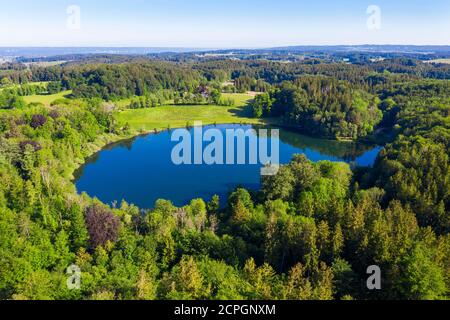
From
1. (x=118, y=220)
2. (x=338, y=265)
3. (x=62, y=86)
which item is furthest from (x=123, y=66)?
(x=338, y=265)

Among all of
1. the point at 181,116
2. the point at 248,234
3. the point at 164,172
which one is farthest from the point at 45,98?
the point at 248,234

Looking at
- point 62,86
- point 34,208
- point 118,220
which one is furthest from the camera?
point 62,86

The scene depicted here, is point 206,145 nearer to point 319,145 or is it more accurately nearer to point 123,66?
point 319,145

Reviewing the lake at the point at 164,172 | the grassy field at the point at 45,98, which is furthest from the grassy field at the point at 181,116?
the grassy field at the point at 45,98

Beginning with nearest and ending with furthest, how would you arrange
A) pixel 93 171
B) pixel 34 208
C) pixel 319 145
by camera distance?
1. pixel 34 208
2. pixel 93 171
3. pixel 319 145

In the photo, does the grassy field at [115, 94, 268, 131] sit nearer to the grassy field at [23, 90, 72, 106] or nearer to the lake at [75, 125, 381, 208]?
the lake at [75, 125, 381, 208]

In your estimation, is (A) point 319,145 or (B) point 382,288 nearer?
(B) point 382,288
